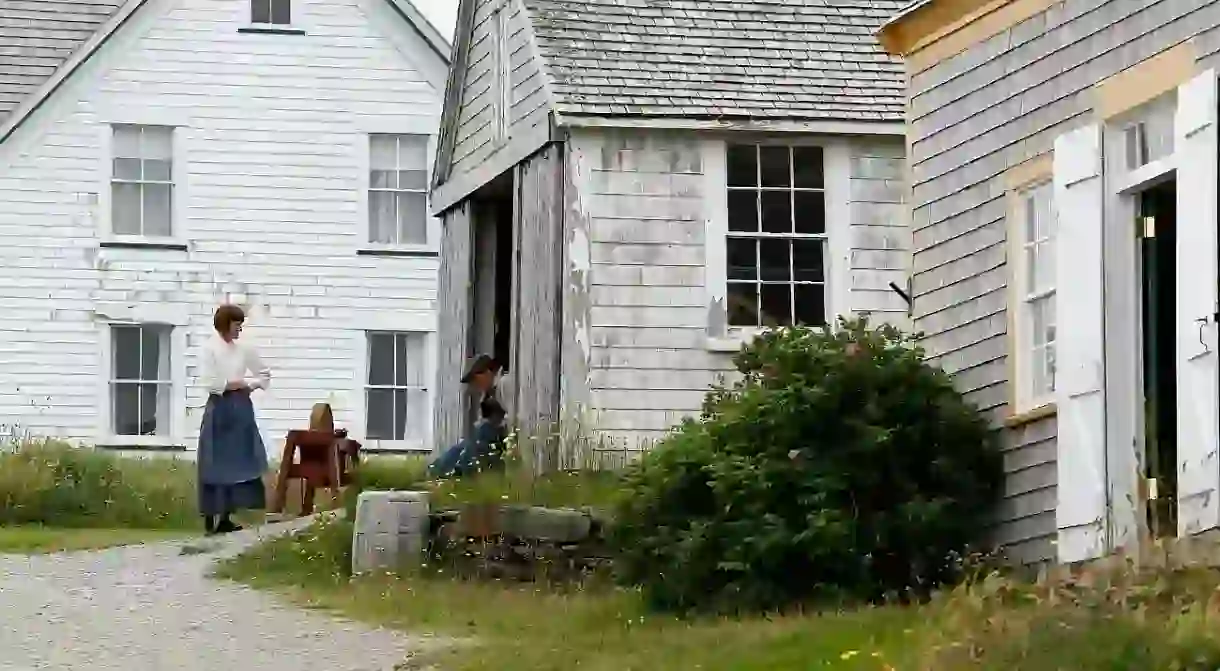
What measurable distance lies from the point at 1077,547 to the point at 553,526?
4.45m

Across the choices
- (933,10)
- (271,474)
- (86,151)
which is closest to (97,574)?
(933,10)

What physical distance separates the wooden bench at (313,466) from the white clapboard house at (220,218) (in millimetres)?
7171

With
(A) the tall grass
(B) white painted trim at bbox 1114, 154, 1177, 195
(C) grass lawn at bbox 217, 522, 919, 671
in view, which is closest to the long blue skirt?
(C) grass lawn at bbox 217, 522, 919, 671

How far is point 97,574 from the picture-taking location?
18031mm

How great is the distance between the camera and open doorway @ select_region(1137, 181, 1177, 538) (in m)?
14.0

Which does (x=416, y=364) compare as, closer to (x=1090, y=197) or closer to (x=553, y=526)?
(x=553, y=526)

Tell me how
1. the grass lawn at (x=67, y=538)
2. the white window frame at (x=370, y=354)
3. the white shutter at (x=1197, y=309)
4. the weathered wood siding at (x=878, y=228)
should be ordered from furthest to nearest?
the white window frame at (x=370, y=354)
the weathered wood siding at (x=878, y=228)
the grass lawn at (x=67, y=538)
the white shutter at (x=1197, y=309)

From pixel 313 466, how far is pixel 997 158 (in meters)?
9.63

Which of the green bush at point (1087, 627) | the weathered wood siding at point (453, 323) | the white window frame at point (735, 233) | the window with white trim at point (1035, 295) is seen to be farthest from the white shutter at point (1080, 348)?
the weathered wood siding at point (453, 323)

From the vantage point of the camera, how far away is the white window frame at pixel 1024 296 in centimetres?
1545

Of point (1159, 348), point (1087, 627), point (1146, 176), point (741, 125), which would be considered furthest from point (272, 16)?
point (1087, 627)

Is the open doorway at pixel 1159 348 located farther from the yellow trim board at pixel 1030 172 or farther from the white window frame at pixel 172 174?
the white window frame at pixel 172 174

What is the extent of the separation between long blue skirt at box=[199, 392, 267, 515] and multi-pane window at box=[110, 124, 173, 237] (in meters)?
12.2

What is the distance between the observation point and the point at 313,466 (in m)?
24.2
